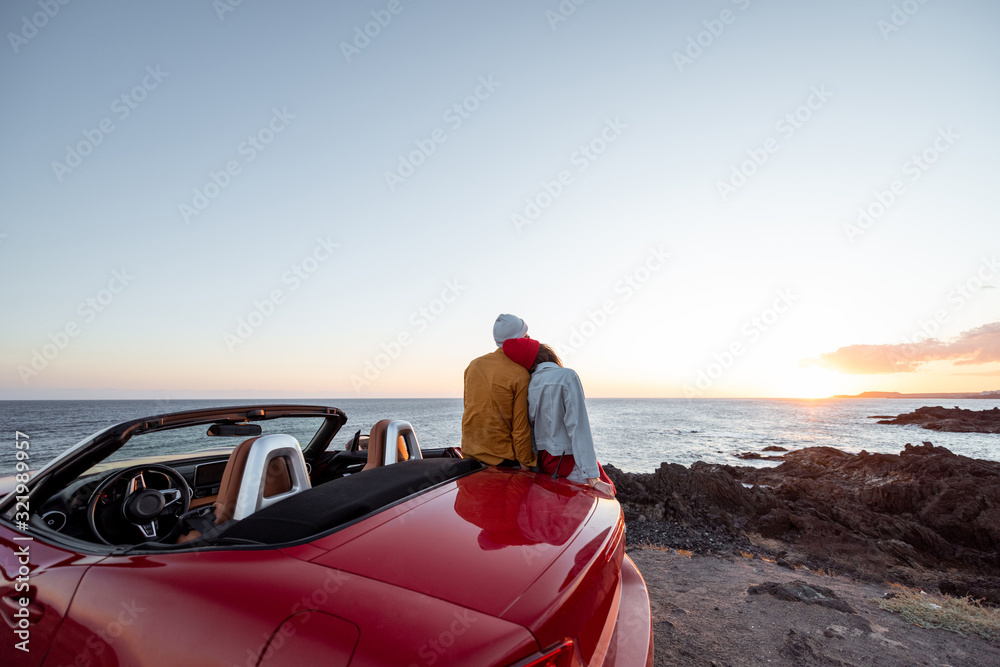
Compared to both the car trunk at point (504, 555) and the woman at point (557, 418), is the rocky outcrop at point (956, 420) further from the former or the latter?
the car trunk at point (504, 555)

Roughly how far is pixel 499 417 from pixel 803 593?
344cm

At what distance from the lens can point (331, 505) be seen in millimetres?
1631

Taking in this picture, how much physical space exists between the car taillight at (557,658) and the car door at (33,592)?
166 cm

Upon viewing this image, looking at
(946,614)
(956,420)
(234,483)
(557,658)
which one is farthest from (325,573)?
(956,420)

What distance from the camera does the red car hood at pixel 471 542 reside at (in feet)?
3.94

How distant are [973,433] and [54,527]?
51.0m

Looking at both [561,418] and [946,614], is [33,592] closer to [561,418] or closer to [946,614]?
[561,418]

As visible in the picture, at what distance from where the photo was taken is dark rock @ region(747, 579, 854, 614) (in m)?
4.02

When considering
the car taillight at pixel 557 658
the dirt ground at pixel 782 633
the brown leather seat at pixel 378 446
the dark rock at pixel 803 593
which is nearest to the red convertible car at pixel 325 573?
the car taillight at pixel 557 658

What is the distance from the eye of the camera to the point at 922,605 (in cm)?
401

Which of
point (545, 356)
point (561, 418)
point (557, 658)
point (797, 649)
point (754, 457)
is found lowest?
point (754, 457)

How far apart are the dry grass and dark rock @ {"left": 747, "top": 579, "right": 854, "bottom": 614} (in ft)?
1.27

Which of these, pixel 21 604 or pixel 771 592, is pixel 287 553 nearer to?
pixel 21 604

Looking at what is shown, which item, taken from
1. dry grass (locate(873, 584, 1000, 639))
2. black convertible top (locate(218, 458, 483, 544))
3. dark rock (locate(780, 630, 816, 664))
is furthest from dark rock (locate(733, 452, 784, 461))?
black convertible top (locate(218, 458, 483, 544))
